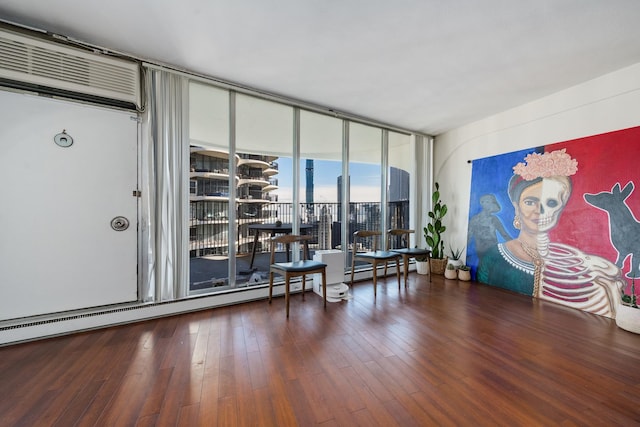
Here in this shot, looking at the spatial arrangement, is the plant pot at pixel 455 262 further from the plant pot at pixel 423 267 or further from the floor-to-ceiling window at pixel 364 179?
the floor-to-ceiling window at pixel 364 179

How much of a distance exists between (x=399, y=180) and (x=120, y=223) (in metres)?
4.23

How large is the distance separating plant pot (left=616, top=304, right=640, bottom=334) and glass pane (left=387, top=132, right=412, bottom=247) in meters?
2.58

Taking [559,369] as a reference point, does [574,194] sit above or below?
above

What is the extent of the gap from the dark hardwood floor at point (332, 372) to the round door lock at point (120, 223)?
95cm

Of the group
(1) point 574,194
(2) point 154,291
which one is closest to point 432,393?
(2) point 154,291

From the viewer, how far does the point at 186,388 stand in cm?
156

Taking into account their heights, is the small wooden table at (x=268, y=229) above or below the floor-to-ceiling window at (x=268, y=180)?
below

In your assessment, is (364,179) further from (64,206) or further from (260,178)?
(64,206)

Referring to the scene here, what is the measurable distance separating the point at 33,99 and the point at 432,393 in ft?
12.4

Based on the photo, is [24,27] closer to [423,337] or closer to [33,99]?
[33,99]

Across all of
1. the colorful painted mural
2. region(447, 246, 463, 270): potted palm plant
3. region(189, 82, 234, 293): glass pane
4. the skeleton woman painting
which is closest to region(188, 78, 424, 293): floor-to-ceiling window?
region(189, 82, 234, 293): glass pane

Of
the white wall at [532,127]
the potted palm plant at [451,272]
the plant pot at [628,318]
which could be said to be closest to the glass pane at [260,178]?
the potted palm plant at [451,272]

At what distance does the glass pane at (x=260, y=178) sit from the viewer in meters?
3.20

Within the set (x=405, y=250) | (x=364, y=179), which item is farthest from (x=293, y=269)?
(x=364, y=179)
